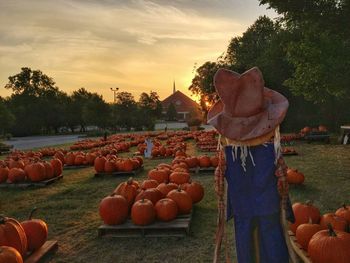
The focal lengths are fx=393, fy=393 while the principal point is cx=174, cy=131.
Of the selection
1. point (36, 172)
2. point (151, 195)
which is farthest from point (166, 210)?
point (36, 172)

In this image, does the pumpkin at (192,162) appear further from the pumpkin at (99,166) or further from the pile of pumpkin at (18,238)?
the pile of pumpkin at (18,238)

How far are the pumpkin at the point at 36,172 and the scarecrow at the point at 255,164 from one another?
9.39m

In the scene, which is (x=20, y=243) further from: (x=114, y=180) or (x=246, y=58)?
(x=246, y=58)

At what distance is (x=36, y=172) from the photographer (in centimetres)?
1197

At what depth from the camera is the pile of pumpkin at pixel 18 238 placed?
14.7 feet

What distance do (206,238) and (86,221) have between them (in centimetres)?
269

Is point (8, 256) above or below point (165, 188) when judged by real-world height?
below

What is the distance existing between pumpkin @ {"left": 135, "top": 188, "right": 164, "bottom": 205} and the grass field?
82cm

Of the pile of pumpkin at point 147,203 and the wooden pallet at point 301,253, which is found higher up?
the pile of pumpkin at point 147,203

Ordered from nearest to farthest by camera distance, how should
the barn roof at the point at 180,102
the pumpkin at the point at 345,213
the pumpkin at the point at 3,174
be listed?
the pumpkin at the point at 345,213 → the pumpkin at the point at 3,174 → the barn roof at the point at 180,102

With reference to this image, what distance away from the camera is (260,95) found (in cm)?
370

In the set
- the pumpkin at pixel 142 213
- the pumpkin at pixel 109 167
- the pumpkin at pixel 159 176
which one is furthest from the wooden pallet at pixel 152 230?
the pumpkin at pixel 109 167

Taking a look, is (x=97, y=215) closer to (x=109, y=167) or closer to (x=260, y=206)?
(x=109, y=167)

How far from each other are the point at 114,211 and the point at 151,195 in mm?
845
